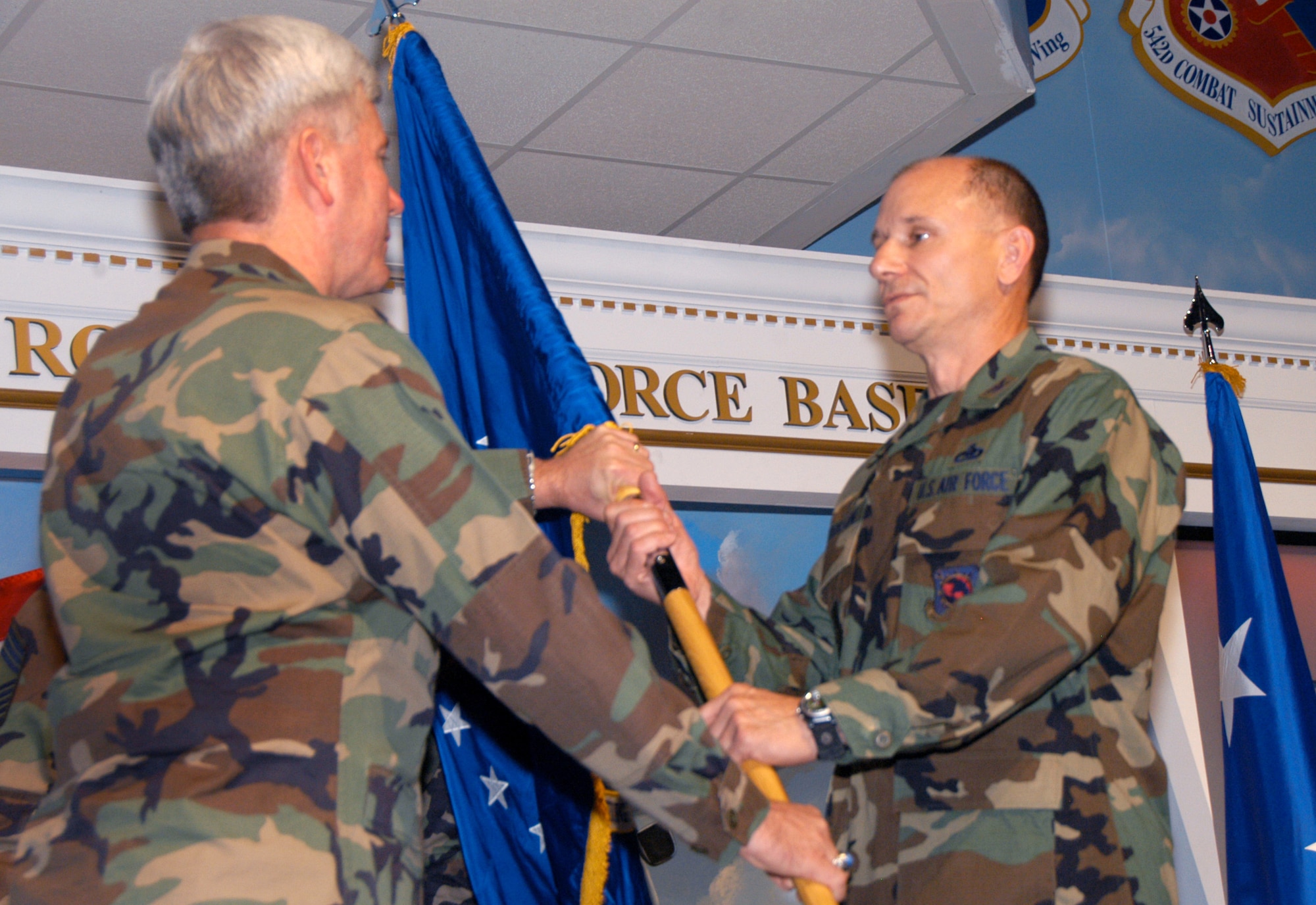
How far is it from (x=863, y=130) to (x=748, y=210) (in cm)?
53

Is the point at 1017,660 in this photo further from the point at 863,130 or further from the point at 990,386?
the point at 863,130

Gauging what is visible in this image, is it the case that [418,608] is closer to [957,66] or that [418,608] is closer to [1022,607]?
[1022,607]

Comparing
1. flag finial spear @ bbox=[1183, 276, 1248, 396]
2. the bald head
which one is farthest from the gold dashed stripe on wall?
the bald head

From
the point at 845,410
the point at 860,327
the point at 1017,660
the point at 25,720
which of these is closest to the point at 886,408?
the point at 845,410

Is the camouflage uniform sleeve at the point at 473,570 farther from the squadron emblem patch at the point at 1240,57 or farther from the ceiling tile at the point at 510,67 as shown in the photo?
the squadron emblem patch at the point at 1240,57

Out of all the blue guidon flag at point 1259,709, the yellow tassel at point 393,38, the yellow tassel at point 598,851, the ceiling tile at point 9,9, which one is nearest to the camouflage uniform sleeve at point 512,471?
the yellow tassel at point 598,851

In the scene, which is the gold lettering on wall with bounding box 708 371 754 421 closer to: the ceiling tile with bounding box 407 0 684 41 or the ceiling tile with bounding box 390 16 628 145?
the ceiling tile with bounding box 390 16 628 145

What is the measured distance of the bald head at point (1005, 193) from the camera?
1.86 m

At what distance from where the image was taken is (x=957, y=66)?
10.9 feet

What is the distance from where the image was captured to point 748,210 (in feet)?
13.3

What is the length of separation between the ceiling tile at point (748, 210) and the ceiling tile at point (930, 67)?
0.60 meters

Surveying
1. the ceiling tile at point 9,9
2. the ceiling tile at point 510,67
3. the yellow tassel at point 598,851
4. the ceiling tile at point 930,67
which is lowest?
the yellow tassel at point 598,851

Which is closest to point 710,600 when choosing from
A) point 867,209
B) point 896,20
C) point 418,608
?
point 418,608

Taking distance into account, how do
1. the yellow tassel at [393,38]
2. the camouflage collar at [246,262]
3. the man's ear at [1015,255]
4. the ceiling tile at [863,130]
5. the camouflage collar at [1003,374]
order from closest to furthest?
the camouflage collar at [246,262], the camouflage collar at [1003,374], the man's ear at [1015,255], the yellow tassel at [393,38], the ceiling tile at [863,130]
